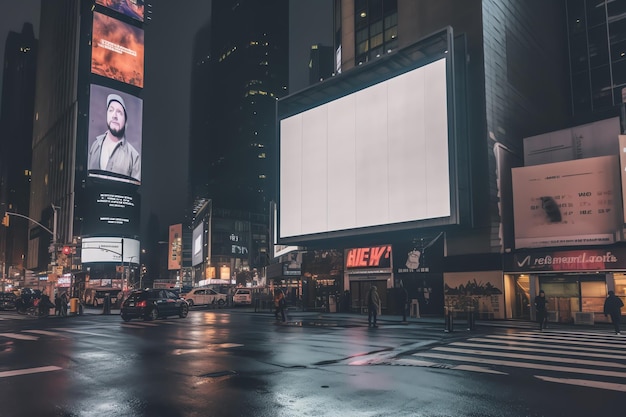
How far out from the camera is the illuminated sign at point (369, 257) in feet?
127

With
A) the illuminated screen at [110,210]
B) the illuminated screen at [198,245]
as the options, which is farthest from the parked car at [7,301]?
the illuminated screen at [198,245]

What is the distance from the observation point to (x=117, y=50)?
129 metres

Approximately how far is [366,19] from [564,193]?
2824cm

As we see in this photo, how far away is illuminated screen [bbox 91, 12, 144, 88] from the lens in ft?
410

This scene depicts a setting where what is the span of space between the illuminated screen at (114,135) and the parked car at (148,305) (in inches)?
3896

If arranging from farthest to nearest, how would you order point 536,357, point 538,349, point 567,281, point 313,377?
1. point 567,281
2. point 538,349
3. point 536,357
4. point 313,377

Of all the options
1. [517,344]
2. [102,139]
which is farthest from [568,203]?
[102,139]

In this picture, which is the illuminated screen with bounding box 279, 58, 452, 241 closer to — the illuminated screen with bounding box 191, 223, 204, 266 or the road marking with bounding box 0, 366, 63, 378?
the road marking with bounding box 0, 366, 63, 378

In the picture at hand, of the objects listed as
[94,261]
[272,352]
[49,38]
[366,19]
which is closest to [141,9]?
[49,38]

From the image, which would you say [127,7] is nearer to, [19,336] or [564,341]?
[19,336]

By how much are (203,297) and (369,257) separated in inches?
865

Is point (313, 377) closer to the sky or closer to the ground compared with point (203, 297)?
closer to the sky

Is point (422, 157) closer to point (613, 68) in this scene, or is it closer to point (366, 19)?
point (366, 19)

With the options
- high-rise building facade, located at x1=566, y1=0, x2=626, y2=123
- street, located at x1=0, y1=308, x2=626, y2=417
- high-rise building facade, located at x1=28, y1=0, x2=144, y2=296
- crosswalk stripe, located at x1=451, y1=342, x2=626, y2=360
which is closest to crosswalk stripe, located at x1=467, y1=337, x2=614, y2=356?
street, located at x1=0, y1=308, x2=626, y2=417
